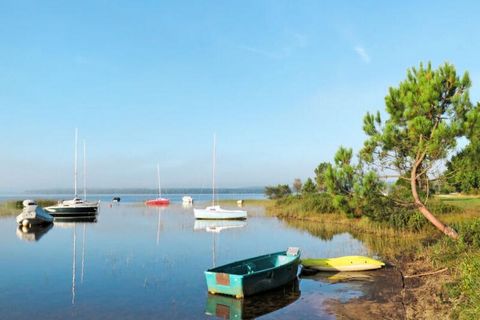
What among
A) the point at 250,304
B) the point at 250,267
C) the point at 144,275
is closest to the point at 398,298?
the point at 250,304

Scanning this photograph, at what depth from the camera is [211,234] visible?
3566 cm

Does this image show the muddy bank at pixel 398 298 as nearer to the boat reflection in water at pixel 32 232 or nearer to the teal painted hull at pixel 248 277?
the teal painted hull at pixel 248 277

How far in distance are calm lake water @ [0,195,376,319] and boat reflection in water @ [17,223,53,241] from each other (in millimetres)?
84

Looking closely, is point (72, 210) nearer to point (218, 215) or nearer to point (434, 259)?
point (218, 215)

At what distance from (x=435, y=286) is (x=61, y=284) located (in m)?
14.7

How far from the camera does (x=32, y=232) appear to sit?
38.2 metres

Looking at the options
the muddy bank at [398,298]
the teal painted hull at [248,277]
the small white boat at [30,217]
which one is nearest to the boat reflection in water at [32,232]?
the small white boat at [30,217]

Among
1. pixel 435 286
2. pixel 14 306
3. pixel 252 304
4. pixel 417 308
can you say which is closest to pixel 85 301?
pixel 14 306

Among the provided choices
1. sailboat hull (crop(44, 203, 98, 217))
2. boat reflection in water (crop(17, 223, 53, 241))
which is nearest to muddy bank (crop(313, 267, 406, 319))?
boat reflection in water (crop(17, 223, 53, 241))

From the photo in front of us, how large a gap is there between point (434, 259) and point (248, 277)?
8330mm

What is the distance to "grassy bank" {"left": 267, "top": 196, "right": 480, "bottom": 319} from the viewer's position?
37.7 ft

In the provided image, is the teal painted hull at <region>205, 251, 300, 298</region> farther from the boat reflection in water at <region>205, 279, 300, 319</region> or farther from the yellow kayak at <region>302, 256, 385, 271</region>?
the yellow kayak at <region>302, 256, 385, 271</region>

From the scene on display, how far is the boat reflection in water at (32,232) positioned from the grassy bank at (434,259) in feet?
75.5

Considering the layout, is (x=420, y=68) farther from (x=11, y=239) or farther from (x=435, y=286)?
(x=11, y=239)
